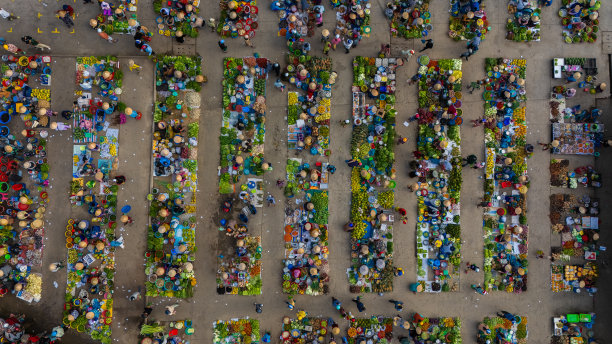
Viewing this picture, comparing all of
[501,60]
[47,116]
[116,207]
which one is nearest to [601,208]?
[501,60]

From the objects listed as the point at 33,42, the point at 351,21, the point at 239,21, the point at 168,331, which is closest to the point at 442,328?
the point at 168,331

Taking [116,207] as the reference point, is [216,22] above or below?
above

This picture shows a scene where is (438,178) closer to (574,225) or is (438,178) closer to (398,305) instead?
(398,305)

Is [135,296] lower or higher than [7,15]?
lower

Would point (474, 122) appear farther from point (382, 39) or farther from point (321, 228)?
point (321, 228)

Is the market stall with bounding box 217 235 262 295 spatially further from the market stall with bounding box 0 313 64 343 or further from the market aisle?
the market stall with bounding box 0 313 64 343

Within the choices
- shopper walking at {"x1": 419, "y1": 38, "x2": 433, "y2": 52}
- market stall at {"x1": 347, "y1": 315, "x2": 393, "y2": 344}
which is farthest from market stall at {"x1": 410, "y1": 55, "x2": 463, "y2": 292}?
market stall at {"x1": 347, "y1": 315, "x2": 393, "y2": 344}
